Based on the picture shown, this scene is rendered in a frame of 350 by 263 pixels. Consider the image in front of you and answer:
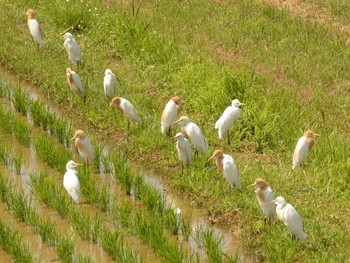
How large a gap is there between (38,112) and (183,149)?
214cm

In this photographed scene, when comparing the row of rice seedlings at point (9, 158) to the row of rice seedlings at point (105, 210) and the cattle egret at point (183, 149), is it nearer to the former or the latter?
the row of rice seedlings at point (105, 210)

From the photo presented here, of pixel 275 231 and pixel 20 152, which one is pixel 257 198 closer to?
pixel 275 231

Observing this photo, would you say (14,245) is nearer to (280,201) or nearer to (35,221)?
(35,221)

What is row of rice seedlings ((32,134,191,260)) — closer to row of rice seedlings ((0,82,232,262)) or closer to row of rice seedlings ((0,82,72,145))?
row of rice seedlings ((0,82,232,262))

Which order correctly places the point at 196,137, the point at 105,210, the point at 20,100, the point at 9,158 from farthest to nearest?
the point at 20,100, the point at 9,158, the point at 196,137, the point at 105,210

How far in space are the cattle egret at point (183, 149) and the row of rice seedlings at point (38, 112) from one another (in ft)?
4.84

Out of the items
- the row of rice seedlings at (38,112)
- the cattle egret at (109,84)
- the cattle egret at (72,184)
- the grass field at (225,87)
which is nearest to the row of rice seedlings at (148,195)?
the grass field at (225,87)

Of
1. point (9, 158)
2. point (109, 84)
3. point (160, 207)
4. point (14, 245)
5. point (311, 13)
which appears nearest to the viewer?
point (14, 245)

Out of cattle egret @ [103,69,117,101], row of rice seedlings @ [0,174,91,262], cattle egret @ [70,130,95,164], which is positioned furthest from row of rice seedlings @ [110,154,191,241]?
cattle egret @ [103,69,117,101]

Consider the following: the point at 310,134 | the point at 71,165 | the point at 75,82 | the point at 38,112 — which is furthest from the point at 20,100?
the point at 310,134

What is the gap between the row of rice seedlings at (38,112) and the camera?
30.8ft

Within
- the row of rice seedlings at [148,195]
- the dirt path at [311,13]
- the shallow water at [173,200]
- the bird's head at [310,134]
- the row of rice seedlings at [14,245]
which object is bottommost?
the dirt path at [311,13]

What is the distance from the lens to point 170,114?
9078 millimetres

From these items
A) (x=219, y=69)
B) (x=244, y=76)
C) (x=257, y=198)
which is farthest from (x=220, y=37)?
(x=257, y=198)
